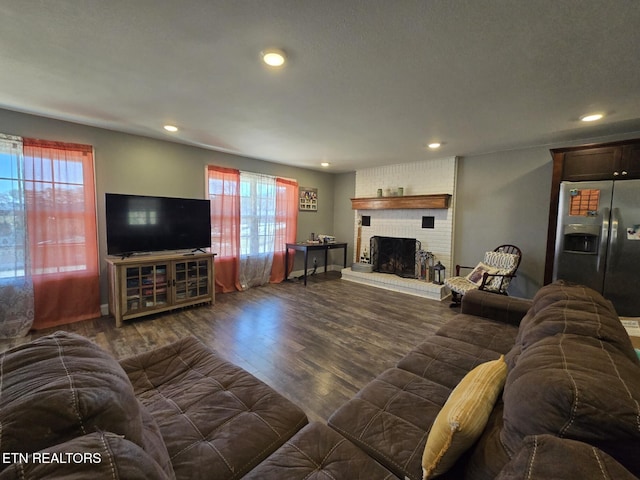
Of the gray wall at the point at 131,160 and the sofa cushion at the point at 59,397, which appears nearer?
the sofa cushion at the point at 59,397

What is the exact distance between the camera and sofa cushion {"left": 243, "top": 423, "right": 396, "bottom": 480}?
91cm

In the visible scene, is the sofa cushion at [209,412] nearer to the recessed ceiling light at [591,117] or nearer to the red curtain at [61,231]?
the red curtain at [61,231]

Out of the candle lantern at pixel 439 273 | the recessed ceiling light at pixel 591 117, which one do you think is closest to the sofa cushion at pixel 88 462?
the recessed ceiling light at pixel 591 117

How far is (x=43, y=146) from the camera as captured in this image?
2.92 m

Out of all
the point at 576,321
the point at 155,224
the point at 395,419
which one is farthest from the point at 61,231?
the point at 576,321

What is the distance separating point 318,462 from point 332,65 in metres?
2.18

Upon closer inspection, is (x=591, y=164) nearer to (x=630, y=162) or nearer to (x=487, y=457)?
(x=630, y=162)

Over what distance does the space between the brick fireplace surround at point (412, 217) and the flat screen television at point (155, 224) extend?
297 cm

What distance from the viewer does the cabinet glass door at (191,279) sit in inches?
144

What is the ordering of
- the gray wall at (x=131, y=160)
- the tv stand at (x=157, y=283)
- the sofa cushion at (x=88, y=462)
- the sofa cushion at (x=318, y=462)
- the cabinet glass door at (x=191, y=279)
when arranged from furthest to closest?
the cabinet glass door at (x=191, y=279), the tv stand at (x=157, y=283), the gray wall at (x=131, y=160), the sofa cushion at (x=318, y=462), the sofa cushion at (x=88, y=462)

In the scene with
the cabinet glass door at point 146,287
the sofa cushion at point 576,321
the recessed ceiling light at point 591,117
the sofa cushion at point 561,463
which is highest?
the recessed ceiling light at point 591,117

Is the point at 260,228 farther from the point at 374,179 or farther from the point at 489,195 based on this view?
the point at 489,195

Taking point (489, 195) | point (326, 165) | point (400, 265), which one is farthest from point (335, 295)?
point (489, 195)

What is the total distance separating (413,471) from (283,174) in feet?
16.4
